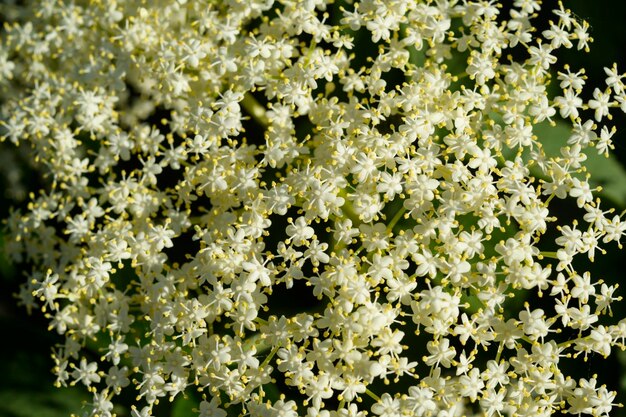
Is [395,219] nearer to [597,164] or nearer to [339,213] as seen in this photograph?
[339,213]

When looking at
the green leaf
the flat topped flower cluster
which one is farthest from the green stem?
the green leaf

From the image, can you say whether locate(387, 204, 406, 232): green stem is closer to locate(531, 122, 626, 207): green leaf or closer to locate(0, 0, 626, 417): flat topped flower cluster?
locate(0, 0, 626, 417): flat topped flower cluster

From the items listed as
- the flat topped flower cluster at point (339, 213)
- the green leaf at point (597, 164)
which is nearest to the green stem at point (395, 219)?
the flat topped flower cluster at point (339, 213)

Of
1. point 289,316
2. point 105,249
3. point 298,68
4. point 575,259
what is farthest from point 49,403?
point 575,259

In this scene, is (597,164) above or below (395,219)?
above

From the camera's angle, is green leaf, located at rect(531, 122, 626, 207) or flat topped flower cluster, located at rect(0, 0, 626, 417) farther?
green leaf, located at rect(531, 122, 626, 207)

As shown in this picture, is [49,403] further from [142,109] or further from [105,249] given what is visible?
[142,109]

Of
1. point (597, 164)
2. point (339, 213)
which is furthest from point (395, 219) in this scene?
point (597, 164)
